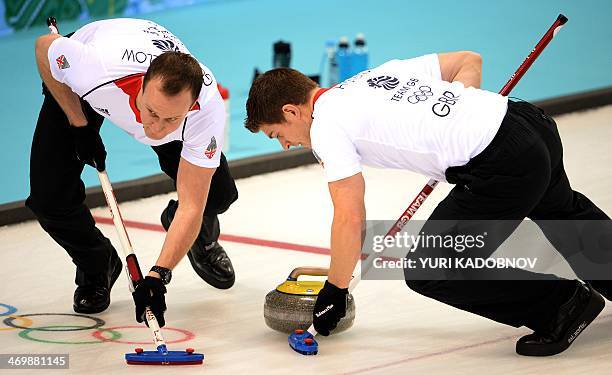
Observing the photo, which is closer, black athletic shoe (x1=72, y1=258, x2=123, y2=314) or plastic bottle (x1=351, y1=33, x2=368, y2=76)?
black athletic shoe (x1=72, y1=258, x2=123, y2=314)

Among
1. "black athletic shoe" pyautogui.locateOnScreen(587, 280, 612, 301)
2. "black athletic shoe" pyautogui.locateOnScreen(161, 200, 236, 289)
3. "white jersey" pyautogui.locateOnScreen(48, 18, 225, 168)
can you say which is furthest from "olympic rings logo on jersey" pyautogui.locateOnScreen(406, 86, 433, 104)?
"black athletic shoe" pyautogui.locateOnScreen(161, 200, 236, 289)

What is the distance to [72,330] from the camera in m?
5.00

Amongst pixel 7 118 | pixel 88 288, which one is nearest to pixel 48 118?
pixel 88 288

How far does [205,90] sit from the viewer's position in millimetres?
4680

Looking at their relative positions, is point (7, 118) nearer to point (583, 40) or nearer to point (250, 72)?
point (250, 72)

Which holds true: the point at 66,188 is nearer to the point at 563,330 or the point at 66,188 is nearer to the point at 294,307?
the point at 294,307

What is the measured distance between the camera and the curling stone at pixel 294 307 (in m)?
4.71

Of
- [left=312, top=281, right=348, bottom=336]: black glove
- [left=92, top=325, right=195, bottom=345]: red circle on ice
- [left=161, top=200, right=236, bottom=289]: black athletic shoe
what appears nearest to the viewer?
[left=312, top=281, right=348, bottom=336]: black glove

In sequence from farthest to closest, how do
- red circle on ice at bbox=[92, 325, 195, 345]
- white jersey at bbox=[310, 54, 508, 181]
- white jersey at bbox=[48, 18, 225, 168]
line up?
red circle on ice at bbox=[92, 325, 195, 345] → white jersey at bbox=[48, 18, 225, 168] → white jersey at bbox=[310, 54, 508, 181]

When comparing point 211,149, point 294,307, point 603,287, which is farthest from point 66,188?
point 603,287

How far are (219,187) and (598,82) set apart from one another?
17.4 ft

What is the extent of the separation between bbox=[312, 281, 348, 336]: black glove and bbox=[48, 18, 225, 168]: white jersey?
2.39 feet

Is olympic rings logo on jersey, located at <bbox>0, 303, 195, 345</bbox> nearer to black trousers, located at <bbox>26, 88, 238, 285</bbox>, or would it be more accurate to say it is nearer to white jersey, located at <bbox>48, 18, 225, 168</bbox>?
black trousers, located at <bbox>26, 88, 238, 285</bbox>

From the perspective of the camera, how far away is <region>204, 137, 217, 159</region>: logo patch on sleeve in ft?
15.5
